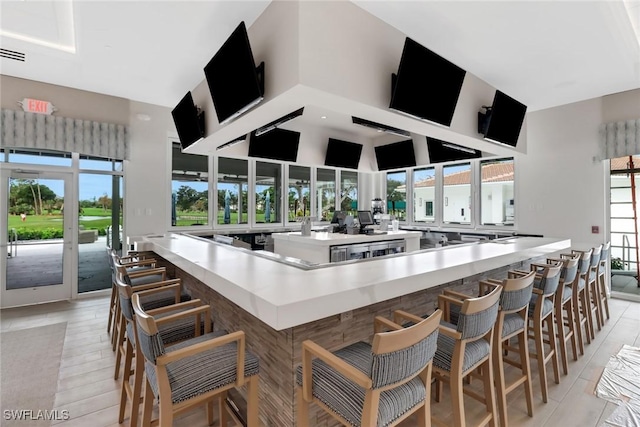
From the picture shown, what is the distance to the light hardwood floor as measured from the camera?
2053 mm

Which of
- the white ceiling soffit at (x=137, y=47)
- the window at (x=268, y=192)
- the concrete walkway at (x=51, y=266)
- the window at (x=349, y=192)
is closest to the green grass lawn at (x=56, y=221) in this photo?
the concrete walkway at (x=51, y=266)

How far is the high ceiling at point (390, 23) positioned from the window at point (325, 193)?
384cm

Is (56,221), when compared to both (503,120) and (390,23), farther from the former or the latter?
(503,120)

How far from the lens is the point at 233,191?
20.0 ft


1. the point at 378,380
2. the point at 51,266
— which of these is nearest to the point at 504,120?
the point at 378,380

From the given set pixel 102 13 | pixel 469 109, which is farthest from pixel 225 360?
pixel 469 109

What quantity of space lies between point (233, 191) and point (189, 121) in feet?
7.66

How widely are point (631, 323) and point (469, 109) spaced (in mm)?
3375

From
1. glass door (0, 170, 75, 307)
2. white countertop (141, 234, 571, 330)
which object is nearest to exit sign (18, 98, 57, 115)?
glass door (0, 170, 75, 307)

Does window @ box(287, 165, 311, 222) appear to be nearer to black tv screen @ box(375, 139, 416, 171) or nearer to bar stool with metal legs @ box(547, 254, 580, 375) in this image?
black tv screen @ box(375, 139, 416, 171)

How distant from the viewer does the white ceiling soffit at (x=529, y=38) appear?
264cm

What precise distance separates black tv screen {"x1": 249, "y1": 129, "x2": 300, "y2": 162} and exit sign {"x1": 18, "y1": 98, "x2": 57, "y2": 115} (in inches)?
114

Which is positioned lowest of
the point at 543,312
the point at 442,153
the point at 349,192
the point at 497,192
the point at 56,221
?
the point at 543,312

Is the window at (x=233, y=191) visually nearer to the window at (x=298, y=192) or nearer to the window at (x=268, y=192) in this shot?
the window at (x=268, y=192)
